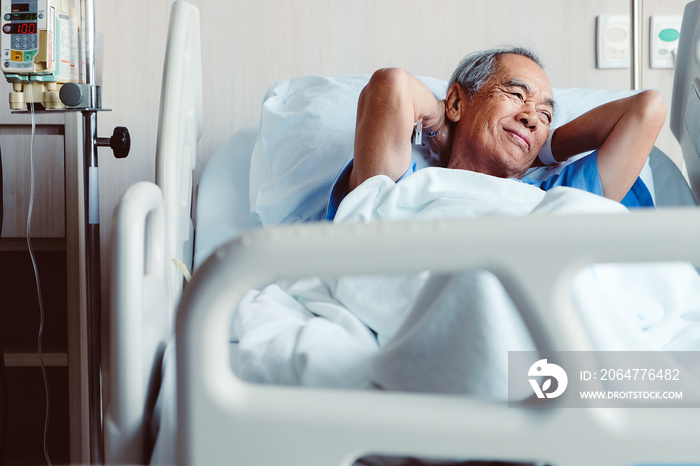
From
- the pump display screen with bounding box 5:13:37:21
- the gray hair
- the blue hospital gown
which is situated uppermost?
the pump display screen with bounding box 5:13:37:21

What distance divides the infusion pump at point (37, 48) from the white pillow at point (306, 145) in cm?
42

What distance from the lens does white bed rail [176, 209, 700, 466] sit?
429 millimetres

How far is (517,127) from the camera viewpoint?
1284 millimetres

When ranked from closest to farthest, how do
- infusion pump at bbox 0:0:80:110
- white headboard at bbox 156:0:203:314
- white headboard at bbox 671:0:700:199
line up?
white headboard at bbox 156:0:203:314 < infusion pump at bbox 0:0:80:110 < white headboard at bbox 671:0:700:199

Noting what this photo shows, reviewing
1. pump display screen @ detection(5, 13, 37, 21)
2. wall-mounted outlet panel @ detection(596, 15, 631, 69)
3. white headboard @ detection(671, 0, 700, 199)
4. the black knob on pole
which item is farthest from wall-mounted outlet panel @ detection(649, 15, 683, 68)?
pump display screen @ detection(5, 13, 37, 21)

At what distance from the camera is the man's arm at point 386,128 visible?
1.15m

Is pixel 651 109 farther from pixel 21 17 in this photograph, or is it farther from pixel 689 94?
pixel 21 17

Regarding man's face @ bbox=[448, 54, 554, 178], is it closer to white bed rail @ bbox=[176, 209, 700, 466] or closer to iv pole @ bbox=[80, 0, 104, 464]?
iv pole @ bbox=[80, 0, 104, 464]

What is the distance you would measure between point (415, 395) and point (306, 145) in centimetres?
99

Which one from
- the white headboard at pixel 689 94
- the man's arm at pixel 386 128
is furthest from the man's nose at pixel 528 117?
the white headboard at pixel 689 94

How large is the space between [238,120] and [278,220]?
1.59 ft

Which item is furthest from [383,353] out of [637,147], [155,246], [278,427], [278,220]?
[637,147]

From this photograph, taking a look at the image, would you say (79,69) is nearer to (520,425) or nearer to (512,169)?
(512,169)

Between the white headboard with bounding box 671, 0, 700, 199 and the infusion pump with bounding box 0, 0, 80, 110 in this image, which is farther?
the white headboard with bounding box 671, 0, 700, 199
